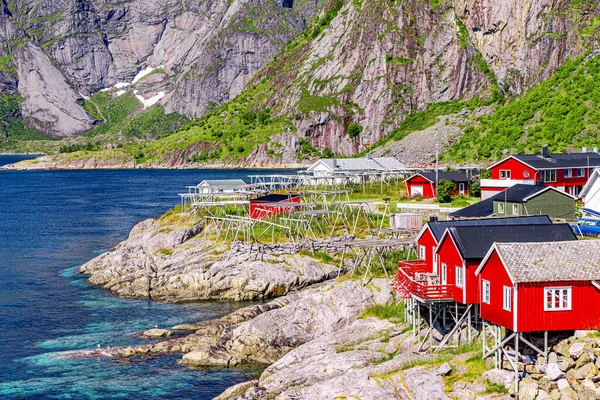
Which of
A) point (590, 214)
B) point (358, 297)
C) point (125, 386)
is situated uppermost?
point (590, 214)

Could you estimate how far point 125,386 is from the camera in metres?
43.9

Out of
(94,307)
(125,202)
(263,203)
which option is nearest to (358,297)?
(94,307)

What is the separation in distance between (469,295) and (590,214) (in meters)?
29.1

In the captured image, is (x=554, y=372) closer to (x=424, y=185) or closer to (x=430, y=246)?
(x=430, y=246)

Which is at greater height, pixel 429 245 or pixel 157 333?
pixel 429 245

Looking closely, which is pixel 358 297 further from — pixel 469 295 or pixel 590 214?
pixel 590 214

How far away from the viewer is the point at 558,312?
3459 centimetres

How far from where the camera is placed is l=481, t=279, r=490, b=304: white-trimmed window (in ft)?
121

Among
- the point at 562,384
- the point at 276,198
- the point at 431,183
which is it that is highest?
the point at 431,183

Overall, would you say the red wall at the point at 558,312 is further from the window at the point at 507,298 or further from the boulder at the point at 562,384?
the boulder at the point at 562,384

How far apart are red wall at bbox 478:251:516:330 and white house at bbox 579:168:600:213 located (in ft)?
102

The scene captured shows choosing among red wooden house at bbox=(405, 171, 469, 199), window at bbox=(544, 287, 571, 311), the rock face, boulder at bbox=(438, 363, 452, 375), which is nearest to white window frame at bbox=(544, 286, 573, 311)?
window at bbox=(544, 287, 571, 311)

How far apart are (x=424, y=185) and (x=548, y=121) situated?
148 ft

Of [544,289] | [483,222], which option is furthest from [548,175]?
[544,289]
